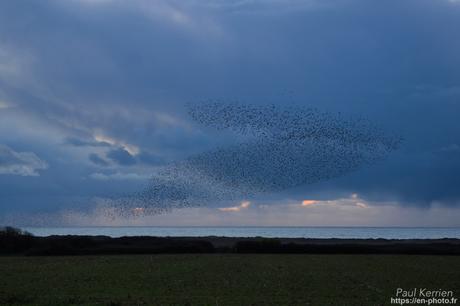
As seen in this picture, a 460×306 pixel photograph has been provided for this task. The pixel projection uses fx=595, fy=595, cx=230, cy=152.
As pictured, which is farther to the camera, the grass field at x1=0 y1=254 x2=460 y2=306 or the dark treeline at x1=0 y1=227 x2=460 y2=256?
the dark treeline at x1=0 y1=227 x2=460 y2=256

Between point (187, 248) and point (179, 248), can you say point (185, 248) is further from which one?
point (179, 248)

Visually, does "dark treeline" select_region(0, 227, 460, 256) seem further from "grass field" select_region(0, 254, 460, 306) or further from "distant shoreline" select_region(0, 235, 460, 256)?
"grass field" select_region(0, 254, 460, 306)

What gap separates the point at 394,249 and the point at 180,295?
49.8m

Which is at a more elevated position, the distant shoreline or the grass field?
the distant shoreline

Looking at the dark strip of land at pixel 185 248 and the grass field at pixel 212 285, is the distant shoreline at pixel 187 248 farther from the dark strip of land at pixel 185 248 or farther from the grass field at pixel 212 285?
the grass field at pixel 212 285

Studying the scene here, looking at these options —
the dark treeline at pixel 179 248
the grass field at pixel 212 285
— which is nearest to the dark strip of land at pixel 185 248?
the dark treeline at pixel 179 248

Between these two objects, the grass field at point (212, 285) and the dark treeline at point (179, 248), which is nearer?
the grass field at point (212, 285)

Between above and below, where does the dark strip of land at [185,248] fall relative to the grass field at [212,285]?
above

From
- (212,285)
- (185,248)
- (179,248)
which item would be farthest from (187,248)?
(212,285)

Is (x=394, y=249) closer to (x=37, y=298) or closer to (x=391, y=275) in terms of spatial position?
(x=391, y=275)

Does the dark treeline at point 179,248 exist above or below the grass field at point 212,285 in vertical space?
above

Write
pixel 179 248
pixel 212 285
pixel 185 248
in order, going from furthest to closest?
pixel 179 248 → pixel 185 248 → pixel 212 285

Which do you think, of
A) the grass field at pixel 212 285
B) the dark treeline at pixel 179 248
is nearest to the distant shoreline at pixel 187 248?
the dark treeline at pixel 179 248

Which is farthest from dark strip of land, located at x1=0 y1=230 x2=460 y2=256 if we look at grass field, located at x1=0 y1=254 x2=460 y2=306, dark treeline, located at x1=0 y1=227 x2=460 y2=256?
grass field, located at x1=0 y1=254 x2=460 y2=306
